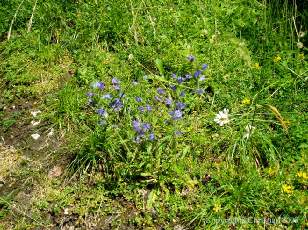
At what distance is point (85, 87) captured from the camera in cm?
377

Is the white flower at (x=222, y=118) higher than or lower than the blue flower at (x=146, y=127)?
higher

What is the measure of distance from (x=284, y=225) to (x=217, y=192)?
0.49 meters

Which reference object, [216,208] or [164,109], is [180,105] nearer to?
[164,109]

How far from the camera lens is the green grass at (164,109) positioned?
2930 mm

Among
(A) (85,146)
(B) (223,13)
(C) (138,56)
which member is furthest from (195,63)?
(A) (85,146)

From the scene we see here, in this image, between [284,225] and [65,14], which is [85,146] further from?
[65,14]

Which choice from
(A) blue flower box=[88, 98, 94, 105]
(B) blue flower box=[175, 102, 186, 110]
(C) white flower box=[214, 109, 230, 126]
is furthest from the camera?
(A) blue flower box=[88, 98, 94, 105]

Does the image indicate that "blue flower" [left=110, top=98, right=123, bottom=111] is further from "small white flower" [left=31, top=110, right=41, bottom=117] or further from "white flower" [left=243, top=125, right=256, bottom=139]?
"white flower" [left=243, top=125, right=256, bottom=139]

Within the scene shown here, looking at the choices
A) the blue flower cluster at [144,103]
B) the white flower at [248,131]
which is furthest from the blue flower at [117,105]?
the white flower at [248,131]

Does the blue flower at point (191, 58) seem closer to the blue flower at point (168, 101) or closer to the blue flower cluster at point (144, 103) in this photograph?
the blue flower cluster at point (144, 103)

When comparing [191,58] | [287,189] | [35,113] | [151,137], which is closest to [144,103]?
[151,137]

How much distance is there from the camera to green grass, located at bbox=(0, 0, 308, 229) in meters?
2.93

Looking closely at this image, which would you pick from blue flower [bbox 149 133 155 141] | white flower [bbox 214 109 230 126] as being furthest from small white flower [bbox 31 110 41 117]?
white flower [bbox 214 109 230 126]

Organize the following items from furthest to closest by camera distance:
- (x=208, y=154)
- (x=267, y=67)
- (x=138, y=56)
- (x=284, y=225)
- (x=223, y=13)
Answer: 1. (x=223, y=13)
2. (x=138, y=56)
3. (x=267, y=67)
4. (x=208, y=154)
5. (x=284, y=225)
